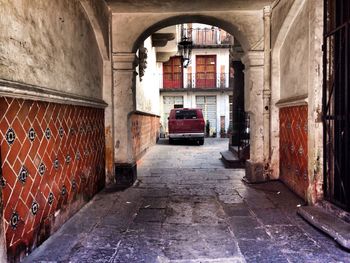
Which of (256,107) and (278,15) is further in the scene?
(256,107)

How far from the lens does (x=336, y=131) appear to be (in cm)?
411

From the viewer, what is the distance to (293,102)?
5.12m

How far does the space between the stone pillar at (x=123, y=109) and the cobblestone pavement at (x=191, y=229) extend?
1.63 ft

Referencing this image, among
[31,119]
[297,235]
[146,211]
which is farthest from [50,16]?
[297,235]

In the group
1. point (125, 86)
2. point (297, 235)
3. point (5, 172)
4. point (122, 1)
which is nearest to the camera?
point (5, 172)

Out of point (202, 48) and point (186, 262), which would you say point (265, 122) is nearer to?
point (186, 262)

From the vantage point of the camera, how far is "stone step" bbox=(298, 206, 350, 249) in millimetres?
3234

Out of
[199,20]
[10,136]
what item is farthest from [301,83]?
[10,136]

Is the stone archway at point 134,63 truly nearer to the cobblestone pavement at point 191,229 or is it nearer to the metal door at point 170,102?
the cobblestone pavement at point 191,229

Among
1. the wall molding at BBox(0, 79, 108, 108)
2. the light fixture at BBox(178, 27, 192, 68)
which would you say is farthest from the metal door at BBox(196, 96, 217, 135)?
the wall molding at BBox(0, 79, 108, 108)

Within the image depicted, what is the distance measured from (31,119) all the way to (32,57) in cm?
63

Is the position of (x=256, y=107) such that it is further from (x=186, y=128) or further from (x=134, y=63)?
(x=186, y=128)

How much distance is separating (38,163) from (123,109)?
310cm

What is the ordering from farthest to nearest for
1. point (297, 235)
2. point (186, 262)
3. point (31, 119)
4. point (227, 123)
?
point (227, 123) → point (297, 235) → point (31, 119) → point (186, 262)
